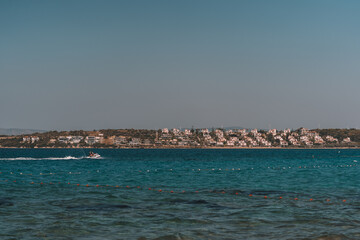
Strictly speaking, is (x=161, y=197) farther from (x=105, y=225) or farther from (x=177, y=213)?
(x=105, y=225)

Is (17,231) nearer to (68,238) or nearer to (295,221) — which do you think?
(68,238)

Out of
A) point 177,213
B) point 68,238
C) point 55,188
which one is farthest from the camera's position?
point 55,188

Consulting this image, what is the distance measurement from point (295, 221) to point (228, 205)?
6177 mm

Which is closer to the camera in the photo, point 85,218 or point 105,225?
point 105,225

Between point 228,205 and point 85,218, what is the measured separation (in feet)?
32.6

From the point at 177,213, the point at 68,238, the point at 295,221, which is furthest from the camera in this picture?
the point at 177,213

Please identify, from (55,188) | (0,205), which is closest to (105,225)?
(0,205)

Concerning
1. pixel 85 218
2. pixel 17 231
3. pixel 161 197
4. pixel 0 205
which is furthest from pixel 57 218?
pixel 161 197

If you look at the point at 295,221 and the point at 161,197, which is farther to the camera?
the point at 161,197

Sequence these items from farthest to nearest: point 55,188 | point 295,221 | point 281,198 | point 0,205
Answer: point 55,188
point 281,198
point 0,205
point 295,221

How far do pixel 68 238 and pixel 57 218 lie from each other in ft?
15.2

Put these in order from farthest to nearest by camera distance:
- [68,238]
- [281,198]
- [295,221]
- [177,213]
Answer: [281,198] < [177,213] < [295,221] < [68,238]

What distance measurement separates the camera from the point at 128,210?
27.5m

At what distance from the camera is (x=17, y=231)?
21703mm
